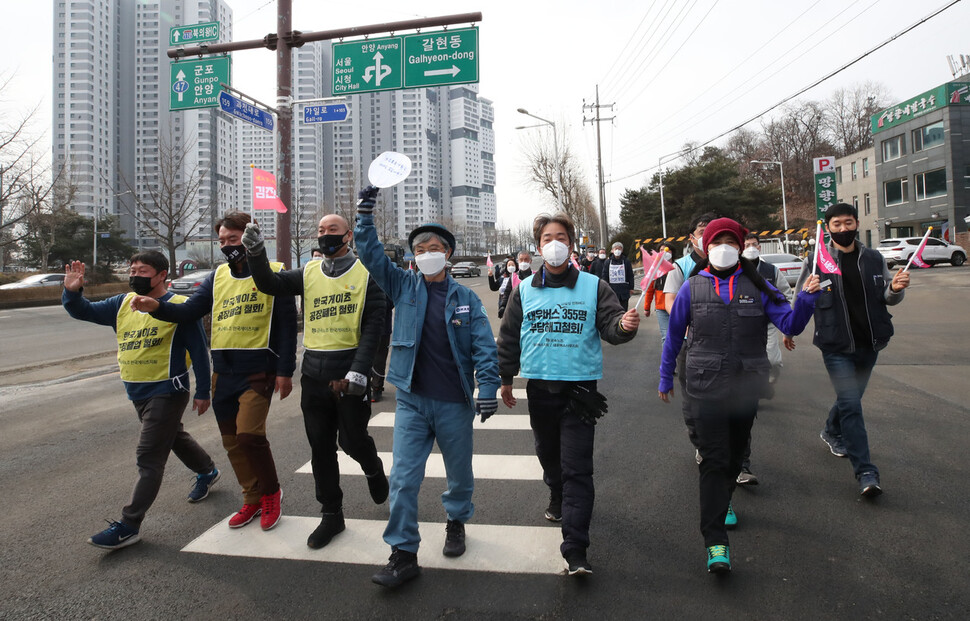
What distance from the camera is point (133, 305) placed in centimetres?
362

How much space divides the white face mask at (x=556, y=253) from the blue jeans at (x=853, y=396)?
7.44 ft

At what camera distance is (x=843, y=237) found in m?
4.28

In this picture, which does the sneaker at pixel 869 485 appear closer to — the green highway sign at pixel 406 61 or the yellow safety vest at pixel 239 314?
the yellow safety vest at pixel 239 314

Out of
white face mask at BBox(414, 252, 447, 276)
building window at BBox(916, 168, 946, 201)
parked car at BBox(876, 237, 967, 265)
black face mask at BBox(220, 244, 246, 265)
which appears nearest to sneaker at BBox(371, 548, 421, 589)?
white face mask at BBox(414, 252, 447, 276)

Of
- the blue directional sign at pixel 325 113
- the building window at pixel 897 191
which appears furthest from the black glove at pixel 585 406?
the building window at pixel 897 191

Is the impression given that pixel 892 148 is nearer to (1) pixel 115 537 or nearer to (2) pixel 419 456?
(2) pixel 419 456

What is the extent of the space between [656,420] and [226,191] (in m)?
97.1

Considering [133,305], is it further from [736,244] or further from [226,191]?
[226,191]

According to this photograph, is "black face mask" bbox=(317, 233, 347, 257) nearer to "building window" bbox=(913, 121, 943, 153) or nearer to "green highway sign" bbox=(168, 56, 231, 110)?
"green highway sign" bbox=(168, 56, 231, 110)

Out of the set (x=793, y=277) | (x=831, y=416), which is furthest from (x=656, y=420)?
(x=793, y=277)

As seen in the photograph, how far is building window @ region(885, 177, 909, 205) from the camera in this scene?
46.1 metres

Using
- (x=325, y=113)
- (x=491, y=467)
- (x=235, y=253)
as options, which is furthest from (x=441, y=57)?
(x=491, y=467)

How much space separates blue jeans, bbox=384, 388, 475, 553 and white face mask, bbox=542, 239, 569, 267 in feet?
3.10

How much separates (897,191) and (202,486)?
55.7 metres
